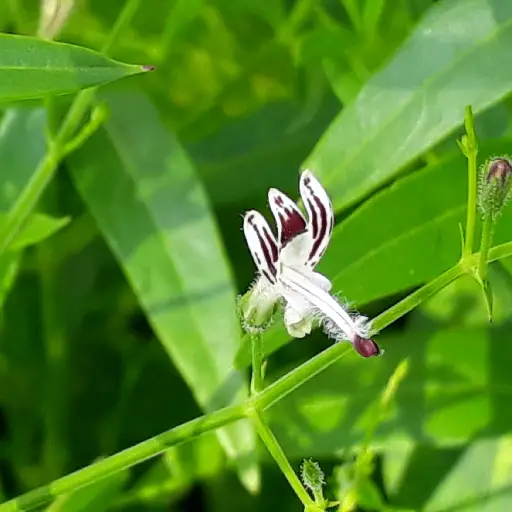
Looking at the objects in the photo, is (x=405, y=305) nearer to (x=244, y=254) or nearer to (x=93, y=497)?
(x=93, y=497)

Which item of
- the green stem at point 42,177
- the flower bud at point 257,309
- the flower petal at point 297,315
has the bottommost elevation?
the flower petal at point 297,315

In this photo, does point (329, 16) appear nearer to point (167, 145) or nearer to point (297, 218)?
point (167, 145)

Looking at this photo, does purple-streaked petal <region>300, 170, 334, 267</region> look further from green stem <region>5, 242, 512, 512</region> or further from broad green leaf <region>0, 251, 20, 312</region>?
broad green leaf <region>0, 251, 20, 312</region>

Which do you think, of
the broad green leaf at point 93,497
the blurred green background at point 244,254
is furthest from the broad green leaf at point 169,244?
the broad green leaf at point 93,497

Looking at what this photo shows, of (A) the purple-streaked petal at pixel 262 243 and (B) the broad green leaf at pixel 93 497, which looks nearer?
(A) the purple-streaked petal at pixel 262 243

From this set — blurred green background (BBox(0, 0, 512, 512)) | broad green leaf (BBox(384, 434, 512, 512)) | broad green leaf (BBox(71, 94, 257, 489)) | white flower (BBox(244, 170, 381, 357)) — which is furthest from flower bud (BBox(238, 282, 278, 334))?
broad green leaf (BBox(384, 434, 512, 512))

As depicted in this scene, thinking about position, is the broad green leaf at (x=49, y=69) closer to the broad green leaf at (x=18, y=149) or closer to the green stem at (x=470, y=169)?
the green stem at (x=470, y=169)
